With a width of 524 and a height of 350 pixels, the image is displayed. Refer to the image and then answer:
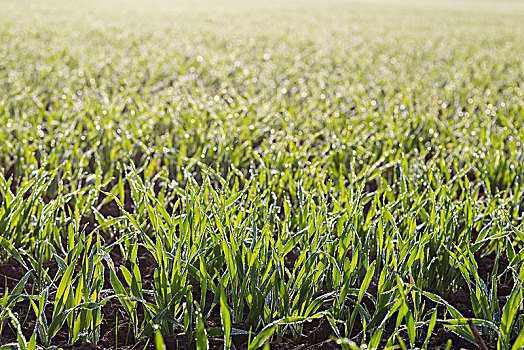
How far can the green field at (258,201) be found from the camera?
1.41m

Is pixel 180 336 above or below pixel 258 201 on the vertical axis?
below

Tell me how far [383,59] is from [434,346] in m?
5.45

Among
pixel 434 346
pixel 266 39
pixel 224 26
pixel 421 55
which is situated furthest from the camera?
pixel 224 26

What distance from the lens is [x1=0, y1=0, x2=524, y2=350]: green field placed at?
1.41m

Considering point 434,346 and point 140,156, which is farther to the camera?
point 140,156

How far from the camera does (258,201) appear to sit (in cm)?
180

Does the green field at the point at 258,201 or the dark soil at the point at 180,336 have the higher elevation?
the green field at the point at 258,201

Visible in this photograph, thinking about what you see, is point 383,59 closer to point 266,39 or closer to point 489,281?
point 266,39

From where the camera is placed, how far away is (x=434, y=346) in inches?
56.6

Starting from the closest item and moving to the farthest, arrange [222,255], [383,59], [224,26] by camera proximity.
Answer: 1. [222,255]
2. [383,59]
3. [224,26]

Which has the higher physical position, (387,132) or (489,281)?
(387,132)

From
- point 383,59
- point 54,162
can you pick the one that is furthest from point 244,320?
point 383,59

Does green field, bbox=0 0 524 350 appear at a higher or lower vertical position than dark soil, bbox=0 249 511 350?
higher

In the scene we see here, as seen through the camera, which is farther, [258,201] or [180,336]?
[258,201]
